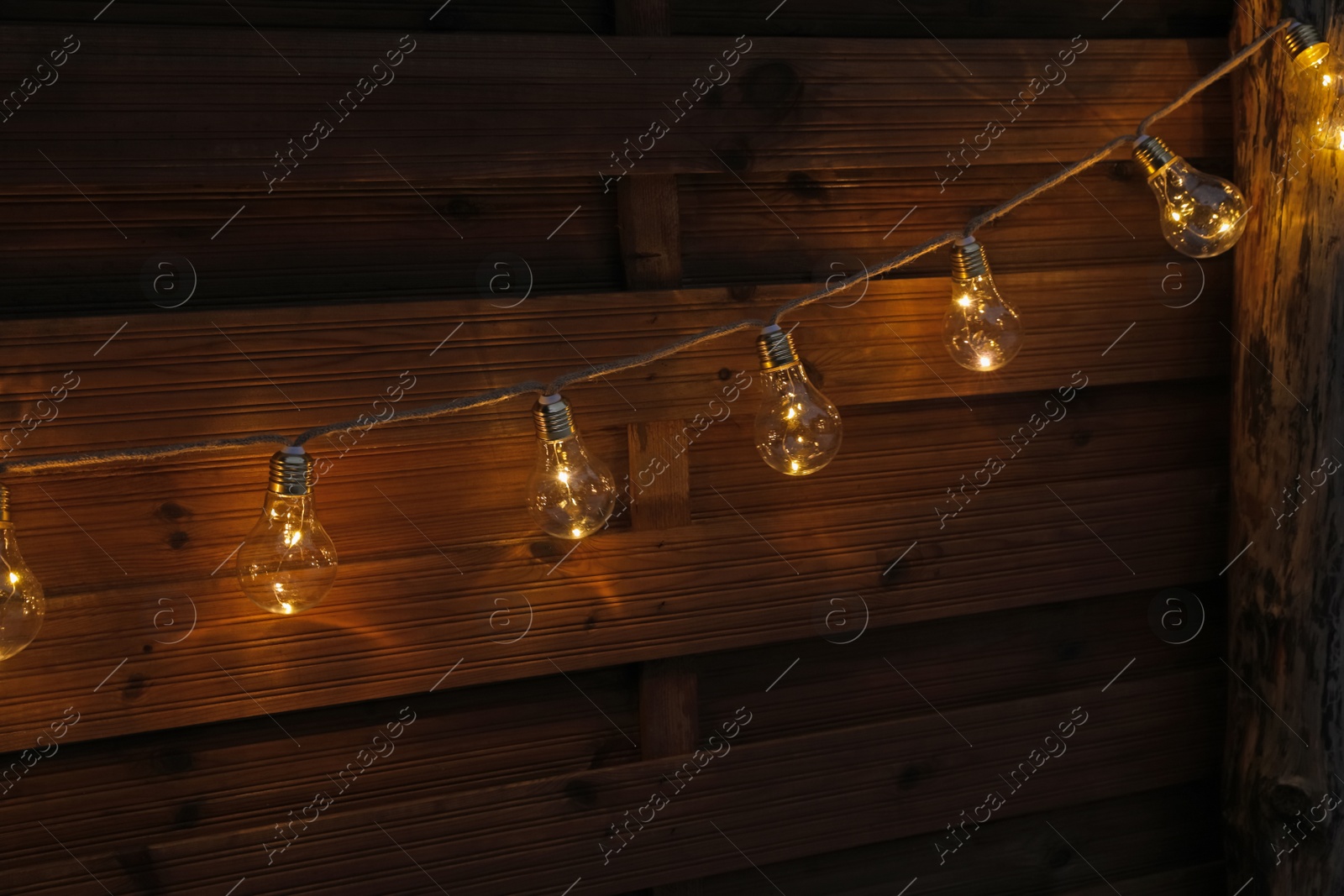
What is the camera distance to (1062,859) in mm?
2082

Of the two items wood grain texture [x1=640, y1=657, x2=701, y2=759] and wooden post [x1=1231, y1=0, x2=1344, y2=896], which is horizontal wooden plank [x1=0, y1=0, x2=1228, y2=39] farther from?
wood grain texture [x1=640, y1=657, x2=701, y2=759]

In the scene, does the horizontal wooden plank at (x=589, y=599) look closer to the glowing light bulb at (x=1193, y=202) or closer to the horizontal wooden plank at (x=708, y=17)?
the glowing light bulb at (x=1193, y=202)

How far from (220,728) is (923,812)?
4.18ft

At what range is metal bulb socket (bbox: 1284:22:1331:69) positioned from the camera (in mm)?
1691

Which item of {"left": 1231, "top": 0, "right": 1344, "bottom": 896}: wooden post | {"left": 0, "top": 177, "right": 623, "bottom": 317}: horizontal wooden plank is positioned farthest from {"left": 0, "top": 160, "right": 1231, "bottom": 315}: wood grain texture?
{"left": 1231, "top": 0, "right": 1344, "bottom": 896}: wooden post

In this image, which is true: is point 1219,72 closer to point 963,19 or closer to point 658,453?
point 963,19

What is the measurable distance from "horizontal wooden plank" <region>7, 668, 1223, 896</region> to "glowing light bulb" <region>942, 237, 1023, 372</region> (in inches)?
29.0

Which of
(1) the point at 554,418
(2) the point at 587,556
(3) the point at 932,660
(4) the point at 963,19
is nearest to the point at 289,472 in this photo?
(1) the point at 554,418

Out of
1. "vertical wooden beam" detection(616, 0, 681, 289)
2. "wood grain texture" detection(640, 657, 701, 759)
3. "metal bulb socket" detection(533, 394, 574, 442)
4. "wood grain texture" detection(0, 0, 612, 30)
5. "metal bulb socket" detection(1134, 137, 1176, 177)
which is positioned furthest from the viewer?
"wood grain texture" detection(640, 657, 701, 759)

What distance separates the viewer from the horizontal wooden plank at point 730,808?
5.34 feet

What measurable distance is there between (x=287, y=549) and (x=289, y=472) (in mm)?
105

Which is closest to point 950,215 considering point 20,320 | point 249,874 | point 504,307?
point 504,307

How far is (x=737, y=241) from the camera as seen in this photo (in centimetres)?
177

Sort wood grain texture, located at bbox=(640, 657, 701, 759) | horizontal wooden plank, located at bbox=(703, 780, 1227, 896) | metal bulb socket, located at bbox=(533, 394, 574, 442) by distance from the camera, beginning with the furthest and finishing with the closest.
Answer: horizontal wooden plank, located at bbox=(703, 780, 1227, 896) → wood grain texture, located at bbox=(640, 657, 701, 759) → metal bulb socket, located at bbox=(533, 394, 574, 442)
